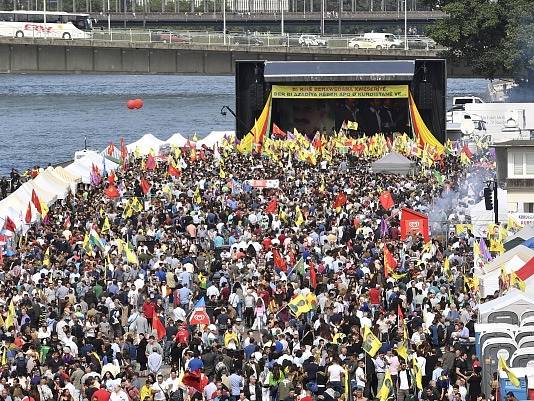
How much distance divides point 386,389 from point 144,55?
69618 mm

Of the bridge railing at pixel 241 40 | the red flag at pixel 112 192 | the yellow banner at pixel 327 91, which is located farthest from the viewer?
the bridge railing at pixel 241 40

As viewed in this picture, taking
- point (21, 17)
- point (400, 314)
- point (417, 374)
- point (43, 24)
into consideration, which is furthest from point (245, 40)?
point (417, 374)

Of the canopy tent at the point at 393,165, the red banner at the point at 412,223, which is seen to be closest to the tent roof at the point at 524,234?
the red banner at the point at 412,223

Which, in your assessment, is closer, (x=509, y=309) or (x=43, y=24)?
(x=509, y=309)

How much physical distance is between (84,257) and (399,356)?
9955 millimetres

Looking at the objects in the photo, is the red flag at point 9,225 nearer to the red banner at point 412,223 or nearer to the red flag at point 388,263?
the red banner at point 412,223

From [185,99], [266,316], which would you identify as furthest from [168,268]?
[185,99]

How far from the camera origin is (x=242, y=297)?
85.1 feet

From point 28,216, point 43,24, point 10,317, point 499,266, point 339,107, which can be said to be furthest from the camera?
point 43,24

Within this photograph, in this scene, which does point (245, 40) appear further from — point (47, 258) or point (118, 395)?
point (118, 395)

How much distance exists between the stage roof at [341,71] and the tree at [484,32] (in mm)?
31848

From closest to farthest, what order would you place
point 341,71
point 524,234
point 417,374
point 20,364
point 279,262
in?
point 417,374
point 20,364
point 279,262
point 524,234
point 341,71

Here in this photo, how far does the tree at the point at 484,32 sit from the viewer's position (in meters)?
86.4

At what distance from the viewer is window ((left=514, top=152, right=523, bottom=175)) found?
34.0m
